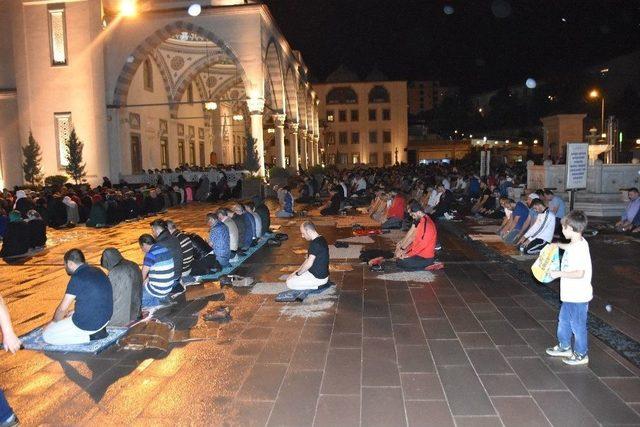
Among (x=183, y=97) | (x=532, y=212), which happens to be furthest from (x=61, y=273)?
(x=183, y=97)

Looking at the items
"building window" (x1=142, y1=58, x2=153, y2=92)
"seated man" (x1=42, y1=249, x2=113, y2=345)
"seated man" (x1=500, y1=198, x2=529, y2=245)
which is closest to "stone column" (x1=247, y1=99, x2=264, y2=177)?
"building window" (x1=142, y1=58, x2=153, y2=92)

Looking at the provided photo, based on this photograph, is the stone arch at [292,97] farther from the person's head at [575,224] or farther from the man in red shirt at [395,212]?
the person's head at [575,224]

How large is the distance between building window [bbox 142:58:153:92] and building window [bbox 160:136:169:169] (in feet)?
9.06

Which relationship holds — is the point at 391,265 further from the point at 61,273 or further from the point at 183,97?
the point at 183,97

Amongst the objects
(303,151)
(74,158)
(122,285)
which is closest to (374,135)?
(303,151)

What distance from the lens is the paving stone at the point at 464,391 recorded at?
3652mm

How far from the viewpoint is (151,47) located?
23.7 m

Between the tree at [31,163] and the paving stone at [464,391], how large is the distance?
21.9m

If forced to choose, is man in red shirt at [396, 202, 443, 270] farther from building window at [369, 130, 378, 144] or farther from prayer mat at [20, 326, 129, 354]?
building window at [369, 130, 378, 144]

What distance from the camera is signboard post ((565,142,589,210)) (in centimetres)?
980

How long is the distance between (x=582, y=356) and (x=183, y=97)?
97.5 ft

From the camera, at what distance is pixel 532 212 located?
30.8 ft

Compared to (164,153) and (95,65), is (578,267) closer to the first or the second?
(95,65)

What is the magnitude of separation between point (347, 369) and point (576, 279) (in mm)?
1978
